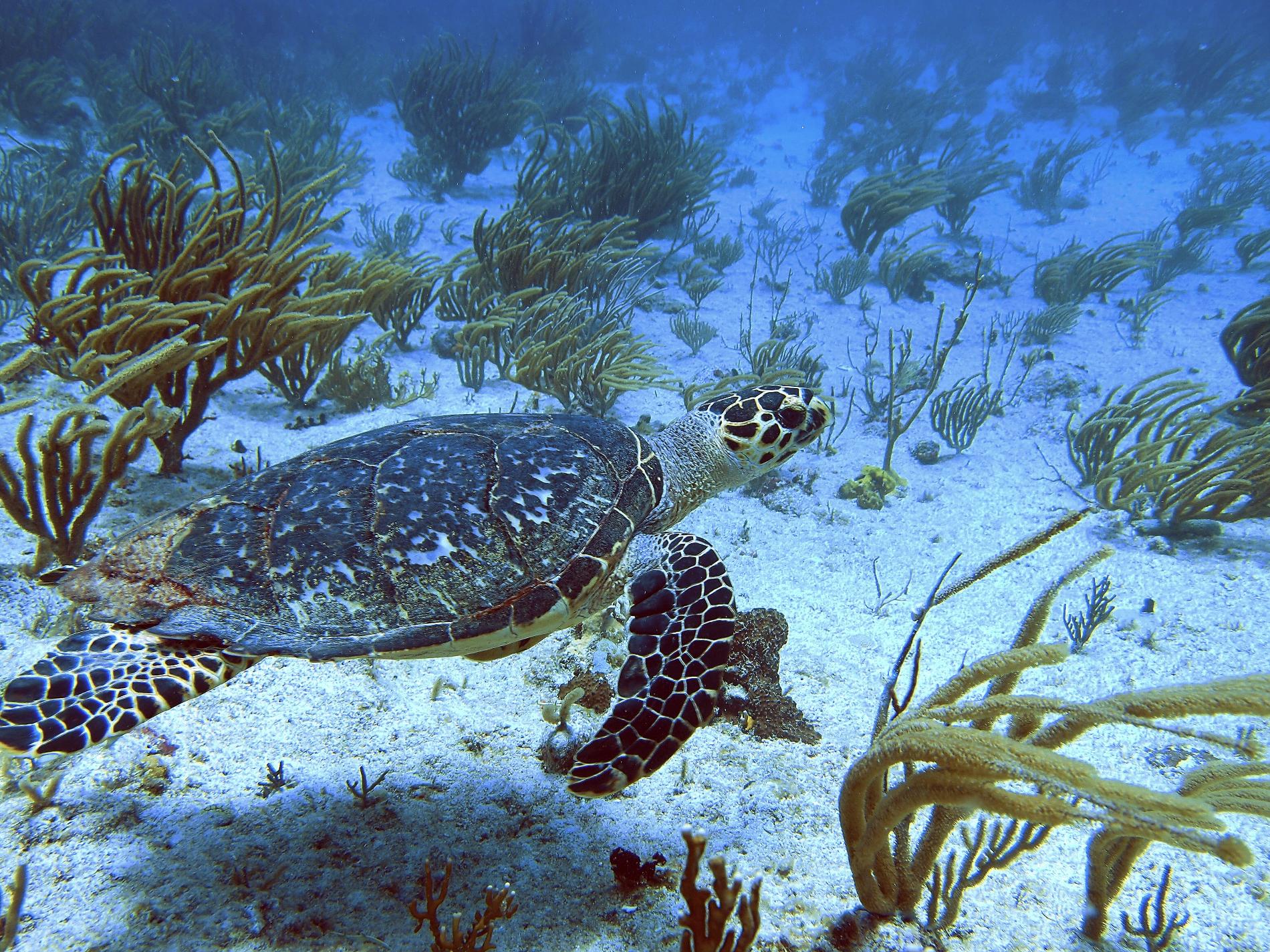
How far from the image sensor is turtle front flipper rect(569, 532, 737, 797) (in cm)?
209

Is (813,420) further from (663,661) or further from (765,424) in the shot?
(663,661)

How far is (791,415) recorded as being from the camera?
3664 millimetres

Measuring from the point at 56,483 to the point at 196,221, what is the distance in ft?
9.77

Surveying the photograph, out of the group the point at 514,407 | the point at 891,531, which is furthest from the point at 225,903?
the point at 891,531

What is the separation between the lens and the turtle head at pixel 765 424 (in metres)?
3.63

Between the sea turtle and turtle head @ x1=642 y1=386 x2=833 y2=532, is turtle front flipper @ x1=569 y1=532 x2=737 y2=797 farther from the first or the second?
turtle head @ x1=642 y1=386 x2=833 y2=532

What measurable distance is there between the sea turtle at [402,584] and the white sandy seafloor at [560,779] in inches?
18.5

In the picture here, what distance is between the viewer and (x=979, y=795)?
4.74ft

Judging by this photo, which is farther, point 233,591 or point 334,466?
point 334,466

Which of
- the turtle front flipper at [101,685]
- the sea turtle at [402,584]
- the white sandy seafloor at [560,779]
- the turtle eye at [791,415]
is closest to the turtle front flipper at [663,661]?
the sea turtle at [402,584]

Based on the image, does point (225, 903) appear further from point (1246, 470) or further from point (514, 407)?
point (1246, 470)

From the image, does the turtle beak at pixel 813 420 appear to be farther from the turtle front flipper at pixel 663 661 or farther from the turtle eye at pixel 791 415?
the turtle front flipper at pixel 663 661

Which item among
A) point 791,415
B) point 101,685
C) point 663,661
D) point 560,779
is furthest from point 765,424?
point 101,685

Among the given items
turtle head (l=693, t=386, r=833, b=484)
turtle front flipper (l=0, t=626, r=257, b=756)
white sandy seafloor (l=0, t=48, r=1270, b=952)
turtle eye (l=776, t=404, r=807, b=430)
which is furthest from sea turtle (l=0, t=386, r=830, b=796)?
turtle eye (l=776, t=404, r=807, b=430)
